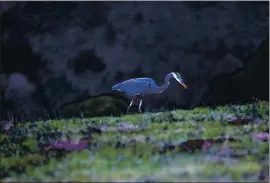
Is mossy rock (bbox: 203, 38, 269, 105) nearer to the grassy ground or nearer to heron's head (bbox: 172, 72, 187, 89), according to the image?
heron's head (bbox: 172, 72, 187, 89)

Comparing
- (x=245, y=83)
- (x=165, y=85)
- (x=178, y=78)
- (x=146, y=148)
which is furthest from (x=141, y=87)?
(x=146, y=148)

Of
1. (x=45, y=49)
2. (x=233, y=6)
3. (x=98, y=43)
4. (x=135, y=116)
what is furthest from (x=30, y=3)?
(x=233, y=6)

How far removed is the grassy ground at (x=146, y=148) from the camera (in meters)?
6.29

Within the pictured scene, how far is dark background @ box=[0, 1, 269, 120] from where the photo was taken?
37.1ft

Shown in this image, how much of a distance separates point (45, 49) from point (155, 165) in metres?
5.76

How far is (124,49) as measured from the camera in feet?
37.2

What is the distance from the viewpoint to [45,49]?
37.3ft

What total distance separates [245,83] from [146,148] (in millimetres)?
4926

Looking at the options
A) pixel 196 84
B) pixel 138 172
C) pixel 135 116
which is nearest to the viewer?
pixel 138 172

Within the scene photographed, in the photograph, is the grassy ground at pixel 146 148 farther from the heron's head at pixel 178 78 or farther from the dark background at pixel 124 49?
the dark background at pixel 124 49

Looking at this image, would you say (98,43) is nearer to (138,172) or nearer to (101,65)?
(101,65)

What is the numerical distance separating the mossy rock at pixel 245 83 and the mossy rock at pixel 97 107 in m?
2.06

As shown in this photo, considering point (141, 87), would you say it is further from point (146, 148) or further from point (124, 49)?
point (146, 148)

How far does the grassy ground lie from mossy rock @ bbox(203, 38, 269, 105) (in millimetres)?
1485
